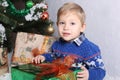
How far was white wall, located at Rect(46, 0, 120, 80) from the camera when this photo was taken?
161cm

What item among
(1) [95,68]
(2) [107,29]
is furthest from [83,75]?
(2) [107,29]

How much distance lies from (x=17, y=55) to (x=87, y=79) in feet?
2.21

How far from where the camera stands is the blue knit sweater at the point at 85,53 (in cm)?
121

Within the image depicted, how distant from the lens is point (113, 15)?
1.61 m

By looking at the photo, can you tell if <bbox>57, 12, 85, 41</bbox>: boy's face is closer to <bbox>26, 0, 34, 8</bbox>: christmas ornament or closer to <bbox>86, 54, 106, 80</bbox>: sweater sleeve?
<bbox>86, 54, 106, 80</bbox>: sweater sleeve

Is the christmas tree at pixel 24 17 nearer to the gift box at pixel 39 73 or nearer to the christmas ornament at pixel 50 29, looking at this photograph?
the christmas ornament at pixel 50 29

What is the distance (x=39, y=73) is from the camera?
989 millimetres

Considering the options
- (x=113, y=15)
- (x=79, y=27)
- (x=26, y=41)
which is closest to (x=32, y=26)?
(x=26, y=41)

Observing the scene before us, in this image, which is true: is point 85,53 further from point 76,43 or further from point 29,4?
point 29,4

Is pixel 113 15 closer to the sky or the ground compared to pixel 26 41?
closer to the sky

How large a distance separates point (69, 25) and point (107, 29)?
470 millimetres

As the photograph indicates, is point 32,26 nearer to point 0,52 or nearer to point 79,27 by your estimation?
point 0,52

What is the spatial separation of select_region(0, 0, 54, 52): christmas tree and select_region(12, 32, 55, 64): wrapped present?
173 millimetres

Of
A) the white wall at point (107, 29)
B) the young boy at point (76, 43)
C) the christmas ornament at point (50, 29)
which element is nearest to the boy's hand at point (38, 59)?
the young boy at point (76, 43)
